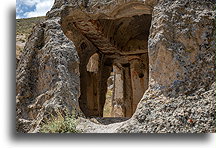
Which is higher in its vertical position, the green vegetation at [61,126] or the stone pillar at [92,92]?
the stone pillar at [92,92]

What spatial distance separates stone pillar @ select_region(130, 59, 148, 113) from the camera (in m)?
9.13

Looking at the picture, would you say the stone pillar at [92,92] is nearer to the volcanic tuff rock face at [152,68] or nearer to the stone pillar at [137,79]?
the stone pillar at [137,79]

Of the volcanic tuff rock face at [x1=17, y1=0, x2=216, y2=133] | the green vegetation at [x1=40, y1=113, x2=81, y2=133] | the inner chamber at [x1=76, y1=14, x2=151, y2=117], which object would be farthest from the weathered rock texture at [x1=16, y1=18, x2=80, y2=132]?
the inner chamber at [x1=76, y1=14, x2=151, y2=117]

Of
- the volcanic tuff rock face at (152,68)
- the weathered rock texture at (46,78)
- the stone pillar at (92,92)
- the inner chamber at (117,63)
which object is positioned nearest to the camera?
the volcanic tuff rock face at (152,68)

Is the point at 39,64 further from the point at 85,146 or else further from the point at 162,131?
the point at 162,131

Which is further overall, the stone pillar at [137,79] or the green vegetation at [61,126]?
the stone pillar at [137,79]

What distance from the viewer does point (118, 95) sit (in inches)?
376

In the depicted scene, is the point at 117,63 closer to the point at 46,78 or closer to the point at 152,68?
A: the point at 46,78

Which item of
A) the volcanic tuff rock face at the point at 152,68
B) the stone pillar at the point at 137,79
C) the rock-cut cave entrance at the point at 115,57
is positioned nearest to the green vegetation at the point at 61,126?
the volcanic tuff rock face at the point at 152,68

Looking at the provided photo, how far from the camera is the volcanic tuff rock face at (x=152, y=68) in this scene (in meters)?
3.82

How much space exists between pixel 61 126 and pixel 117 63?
5231mm

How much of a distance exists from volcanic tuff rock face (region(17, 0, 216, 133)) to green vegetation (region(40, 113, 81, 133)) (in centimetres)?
19

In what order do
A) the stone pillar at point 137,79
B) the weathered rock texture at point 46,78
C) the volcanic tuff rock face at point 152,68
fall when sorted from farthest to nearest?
1. the stone pillar at point 137,79
2. the weathered rock texture at point 46,78
3. the volcanic tuff rock face at point 152,68

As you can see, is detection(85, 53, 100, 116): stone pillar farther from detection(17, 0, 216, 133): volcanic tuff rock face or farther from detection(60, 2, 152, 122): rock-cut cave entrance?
detection(17, 0, 216, 133): volcanic tuff rock face
